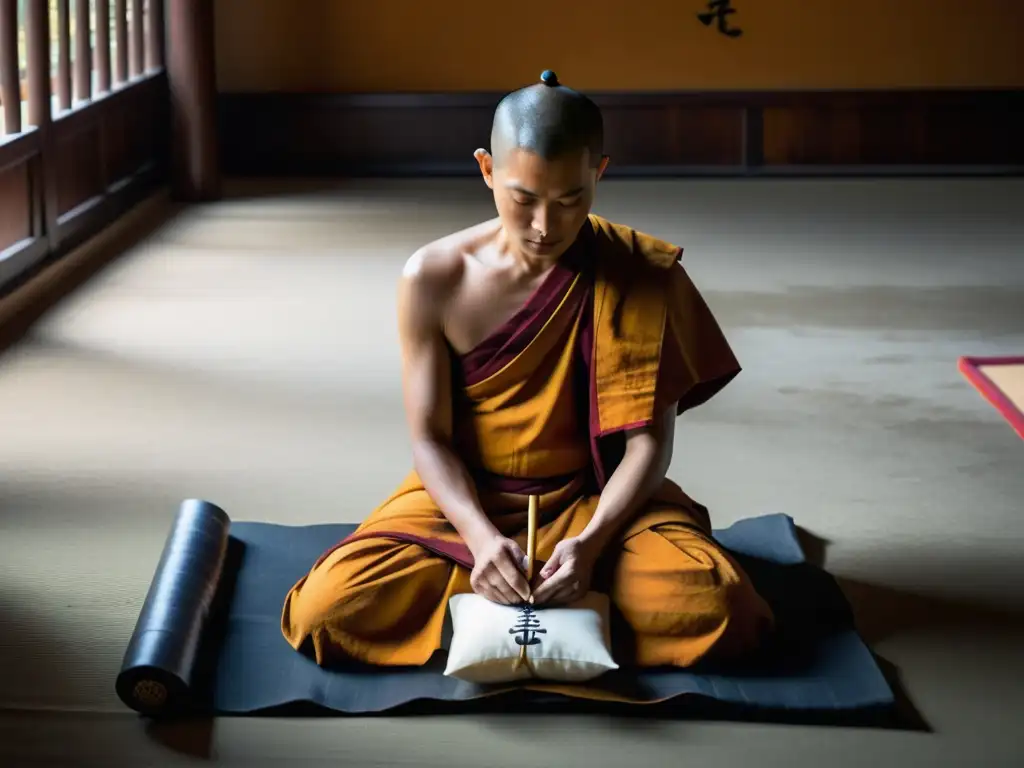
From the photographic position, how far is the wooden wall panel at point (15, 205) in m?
5.04

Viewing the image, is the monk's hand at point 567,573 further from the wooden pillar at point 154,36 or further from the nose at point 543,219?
the wooden pillar at point 154,36

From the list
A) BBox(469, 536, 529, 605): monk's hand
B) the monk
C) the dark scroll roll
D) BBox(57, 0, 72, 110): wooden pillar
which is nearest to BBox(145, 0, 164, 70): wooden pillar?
BBox(57, 0, 72, 110): wooden pillar

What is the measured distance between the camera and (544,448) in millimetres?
2537

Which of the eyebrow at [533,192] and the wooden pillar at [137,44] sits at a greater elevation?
the wooden pillar at [137,44]

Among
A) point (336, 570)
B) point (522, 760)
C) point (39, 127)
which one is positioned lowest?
point (522, 760)

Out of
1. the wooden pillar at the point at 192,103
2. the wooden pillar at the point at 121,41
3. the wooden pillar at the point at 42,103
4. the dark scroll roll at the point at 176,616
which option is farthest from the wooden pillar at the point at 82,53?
the dark scroll roll at the point at 176,616

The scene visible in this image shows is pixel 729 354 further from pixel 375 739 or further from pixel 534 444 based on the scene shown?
pixel 375 739

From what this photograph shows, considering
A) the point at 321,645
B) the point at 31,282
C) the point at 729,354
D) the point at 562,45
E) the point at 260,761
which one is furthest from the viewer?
the point at 562,45

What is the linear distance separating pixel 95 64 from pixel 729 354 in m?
4.30

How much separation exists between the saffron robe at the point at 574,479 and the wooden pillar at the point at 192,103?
4498 millimetres

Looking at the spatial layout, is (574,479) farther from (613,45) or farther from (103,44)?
(613,45)

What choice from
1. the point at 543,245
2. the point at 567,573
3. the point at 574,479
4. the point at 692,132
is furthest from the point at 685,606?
the point at 692,132

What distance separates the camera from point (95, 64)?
6176mm

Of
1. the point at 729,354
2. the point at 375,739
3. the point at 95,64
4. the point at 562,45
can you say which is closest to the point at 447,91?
the point at 562,45
